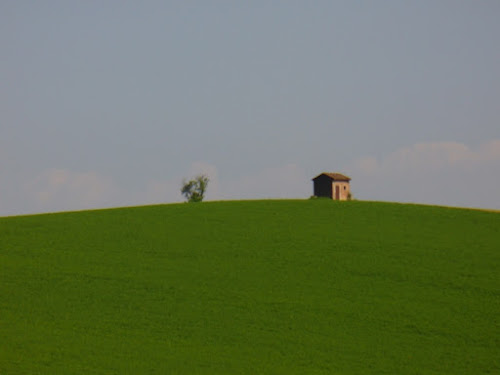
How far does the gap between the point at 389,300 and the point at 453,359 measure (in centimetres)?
478

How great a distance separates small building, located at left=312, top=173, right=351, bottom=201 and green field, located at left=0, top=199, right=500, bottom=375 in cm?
1230

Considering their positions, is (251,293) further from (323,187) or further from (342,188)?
(342,188)

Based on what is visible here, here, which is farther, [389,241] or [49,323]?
[389,241]

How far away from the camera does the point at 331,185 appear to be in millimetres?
54062

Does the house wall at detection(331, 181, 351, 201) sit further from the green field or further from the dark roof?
the green field

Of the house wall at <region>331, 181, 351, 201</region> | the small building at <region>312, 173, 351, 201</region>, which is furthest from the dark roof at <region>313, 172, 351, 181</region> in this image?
the house wall at <region>331, 181, 351, 201</region>

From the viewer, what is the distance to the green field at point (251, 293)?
23.8 m

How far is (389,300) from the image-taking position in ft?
93.9

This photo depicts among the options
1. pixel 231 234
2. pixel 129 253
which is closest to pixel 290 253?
pixel 231 234

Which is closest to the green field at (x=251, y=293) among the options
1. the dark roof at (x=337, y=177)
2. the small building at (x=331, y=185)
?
the small building at (x=331, y=185)

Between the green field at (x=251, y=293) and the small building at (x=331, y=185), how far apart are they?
12304 mm

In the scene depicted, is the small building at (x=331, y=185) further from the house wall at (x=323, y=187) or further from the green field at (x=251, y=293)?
the green field at (x=251, y=293)

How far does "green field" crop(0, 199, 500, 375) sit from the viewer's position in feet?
77.9

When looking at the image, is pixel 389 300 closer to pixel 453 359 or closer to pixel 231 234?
pixel 453 359
